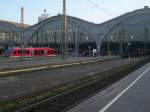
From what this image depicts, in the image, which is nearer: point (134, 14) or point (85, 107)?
point (85, 107)

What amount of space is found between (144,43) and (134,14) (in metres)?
13.2

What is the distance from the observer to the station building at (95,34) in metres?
138

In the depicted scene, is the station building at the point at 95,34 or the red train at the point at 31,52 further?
the station building at the point at 95,34

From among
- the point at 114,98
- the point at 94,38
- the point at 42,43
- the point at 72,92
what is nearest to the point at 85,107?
the point at 114,98

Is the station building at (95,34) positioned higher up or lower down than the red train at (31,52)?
higher up

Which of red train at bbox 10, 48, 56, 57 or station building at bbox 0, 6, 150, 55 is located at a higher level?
station building at bbox 0, 6, 150, 55

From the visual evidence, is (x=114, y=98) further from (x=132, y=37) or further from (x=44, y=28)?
(x=44, y=28)

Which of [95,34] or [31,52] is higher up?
[95,34]

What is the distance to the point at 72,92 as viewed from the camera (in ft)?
60.7

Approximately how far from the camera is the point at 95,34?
501ft

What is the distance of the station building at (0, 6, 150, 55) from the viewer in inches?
5433

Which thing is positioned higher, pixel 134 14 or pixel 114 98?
pixel 134 14

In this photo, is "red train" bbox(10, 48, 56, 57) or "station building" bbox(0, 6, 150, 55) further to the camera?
"station building" bbox(0, 6, 150, 55)

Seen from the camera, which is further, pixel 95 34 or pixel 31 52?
pixel 95 34
